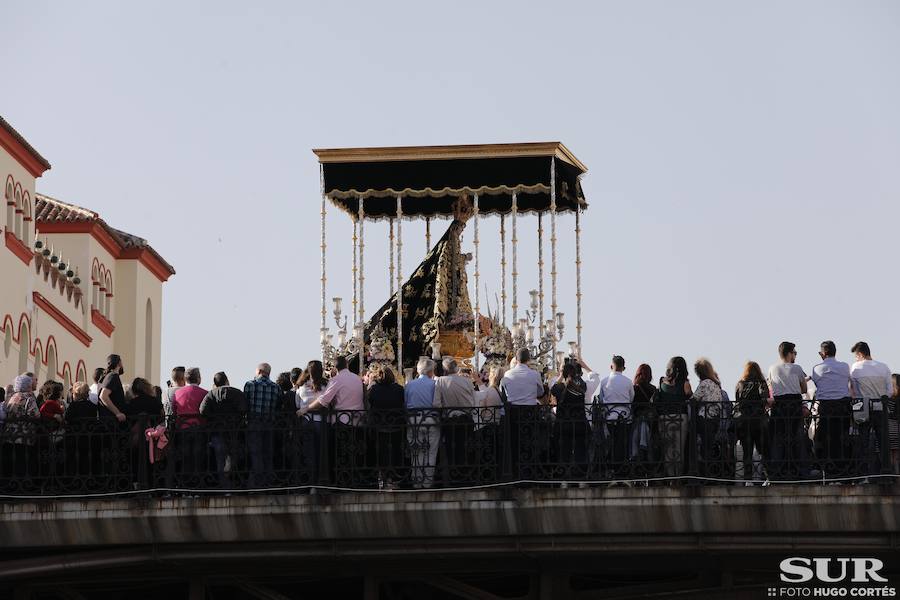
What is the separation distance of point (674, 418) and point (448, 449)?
2.43 m

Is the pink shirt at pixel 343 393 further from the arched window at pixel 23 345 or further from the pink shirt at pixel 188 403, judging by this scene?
the arched window at pixel 23 345

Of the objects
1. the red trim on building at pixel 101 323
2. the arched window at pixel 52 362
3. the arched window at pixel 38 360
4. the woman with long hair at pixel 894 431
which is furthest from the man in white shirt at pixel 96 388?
the red trim on building at pixel 101 323

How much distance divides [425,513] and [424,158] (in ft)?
46.7

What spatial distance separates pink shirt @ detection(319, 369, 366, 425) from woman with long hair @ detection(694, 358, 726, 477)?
361 cm

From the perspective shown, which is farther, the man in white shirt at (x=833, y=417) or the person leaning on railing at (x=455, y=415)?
the person leaning on railing at (x=455, y=415)

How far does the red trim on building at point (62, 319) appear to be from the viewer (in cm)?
5622

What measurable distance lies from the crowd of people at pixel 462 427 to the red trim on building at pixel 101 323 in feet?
121

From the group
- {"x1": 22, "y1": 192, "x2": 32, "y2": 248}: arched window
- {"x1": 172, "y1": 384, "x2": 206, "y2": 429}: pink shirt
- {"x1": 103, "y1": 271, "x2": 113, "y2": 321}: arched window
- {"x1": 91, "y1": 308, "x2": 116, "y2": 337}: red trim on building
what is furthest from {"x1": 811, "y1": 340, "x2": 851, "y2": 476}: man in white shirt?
{"x1": 103, "y1": 271, "x2": 113, "y2": 321}: arched window

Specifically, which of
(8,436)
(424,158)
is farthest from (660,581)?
(424,158)

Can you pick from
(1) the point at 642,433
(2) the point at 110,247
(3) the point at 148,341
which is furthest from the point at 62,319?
(1) the point at 642,433

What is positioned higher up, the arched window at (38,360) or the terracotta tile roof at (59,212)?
the terracotta tile roof at (59,212)

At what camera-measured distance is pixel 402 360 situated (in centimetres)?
3997

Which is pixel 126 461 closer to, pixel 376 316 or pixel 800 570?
pixel 800 570

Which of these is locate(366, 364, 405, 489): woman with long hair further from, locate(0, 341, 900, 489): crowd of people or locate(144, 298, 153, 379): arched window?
locate(144, 298, 153, 379): arched window
